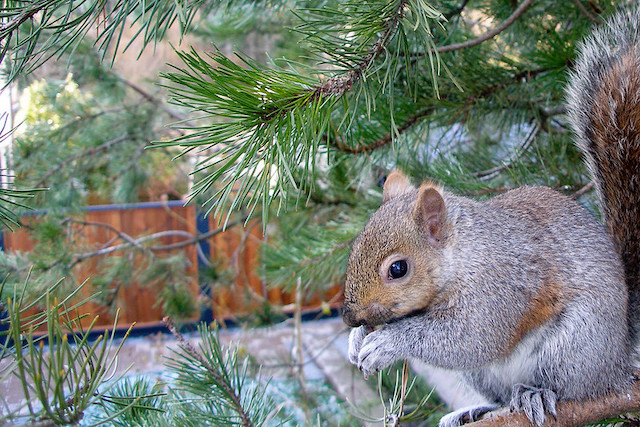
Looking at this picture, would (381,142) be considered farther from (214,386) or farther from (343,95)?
(214,386)

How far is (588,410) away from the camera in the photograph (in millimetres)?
705

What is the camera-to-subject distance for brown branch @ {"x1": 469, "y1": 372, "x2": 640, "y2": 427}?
0.67m

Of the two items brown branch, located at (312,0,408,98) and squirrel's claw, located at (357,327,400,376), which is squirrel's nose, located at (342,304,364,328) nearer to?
squirrel's claw, located at (357,327,400,376)

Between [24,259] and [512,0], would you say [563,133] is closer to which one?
[512,0]

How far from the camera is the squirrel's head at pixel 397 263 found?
73cm

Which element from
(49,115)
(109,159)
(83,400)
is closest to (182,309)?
(109,159)

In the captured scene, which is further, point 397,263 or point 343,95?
point 397,263

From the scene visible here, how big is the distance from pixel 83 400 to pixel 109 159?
64.7 inches

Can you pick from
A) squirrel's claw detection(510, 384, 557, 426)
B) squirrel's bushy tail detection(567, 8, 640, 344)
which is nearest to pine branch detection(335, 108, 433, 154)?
squirrel's bushy tail detection(567, 8, 640, 344)

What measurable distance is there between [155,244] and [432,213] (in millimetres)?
2050

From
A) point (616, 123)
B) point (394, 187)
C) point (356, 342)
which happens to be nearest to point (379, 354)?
point (356, 342)

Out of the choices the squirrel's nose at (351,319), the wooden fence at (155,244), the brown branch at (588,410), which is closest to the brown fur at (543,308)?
the brown branch at (588,410)

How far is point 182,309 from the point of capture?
6.37 feet

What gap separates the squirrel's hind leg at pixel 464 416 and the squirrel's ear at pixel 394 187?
16.3 inches
